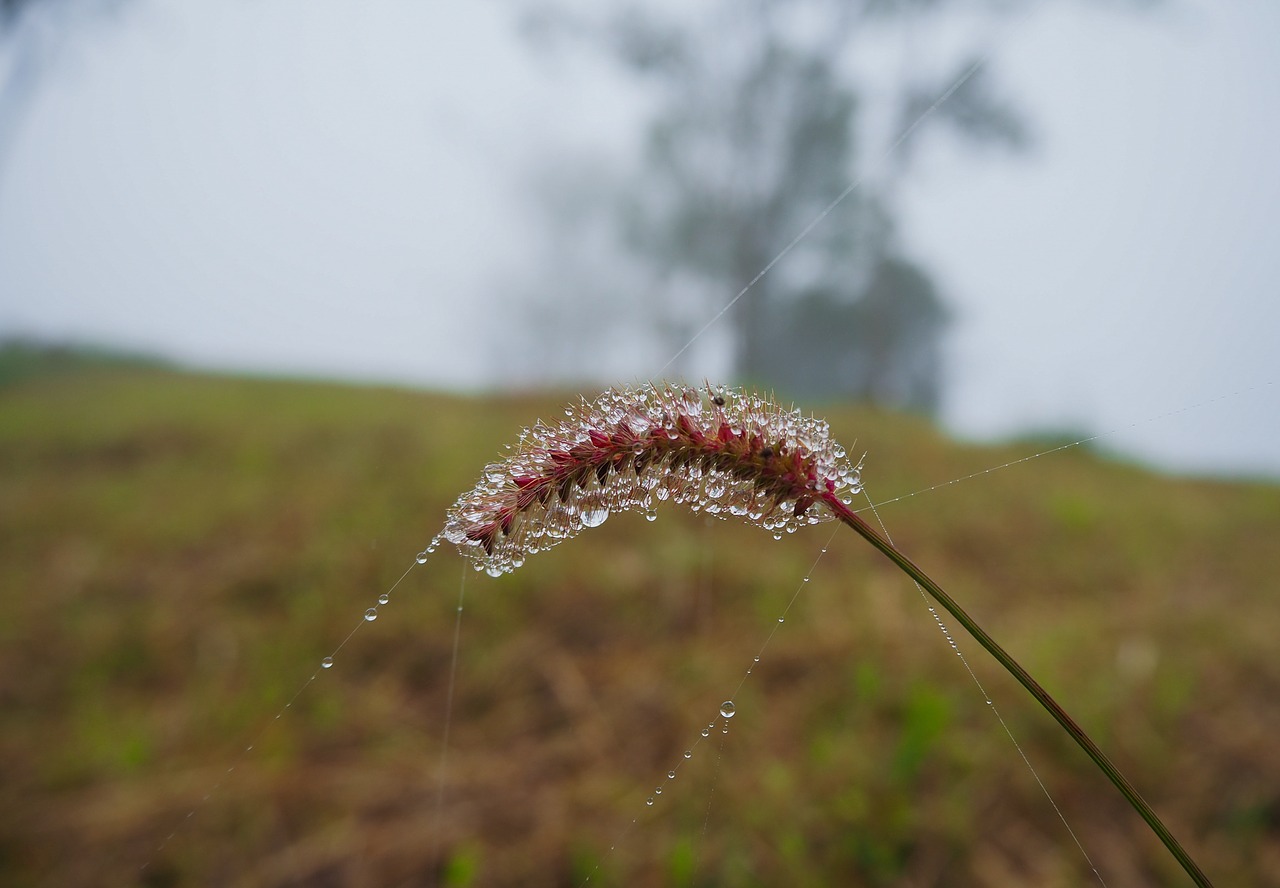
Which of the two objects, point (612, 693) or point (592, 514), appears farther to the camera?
point (612, 693)

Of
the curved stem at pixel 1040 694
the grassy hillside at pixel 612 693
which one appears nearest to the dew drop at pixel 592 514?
the curved stem at pixel 1040 694

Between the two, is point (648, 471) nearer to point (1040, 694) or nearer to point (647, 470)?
point (647, 470)

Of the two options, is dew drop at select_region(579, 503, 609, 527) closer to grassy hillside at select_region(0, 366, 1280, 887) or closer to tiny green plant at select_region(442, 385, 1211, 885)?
tiny green plant at select_region(442, 385, 1211, 885)

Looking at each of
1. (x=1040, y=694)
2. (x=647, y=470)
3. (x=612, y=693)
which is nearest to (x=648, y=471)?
(x=647, y=470)

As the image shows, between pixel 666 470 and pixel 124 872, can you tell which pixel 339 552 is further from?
pixel 666 470

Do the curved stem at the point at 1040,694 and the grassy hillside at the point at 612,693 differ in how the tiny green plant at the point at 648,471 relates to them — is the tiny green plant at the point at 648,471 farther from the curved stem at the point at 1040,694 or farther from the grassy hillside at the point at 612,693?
the grassy hillside at the point at 612,693

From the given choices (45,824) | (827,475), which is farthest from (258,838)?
(827,475)
